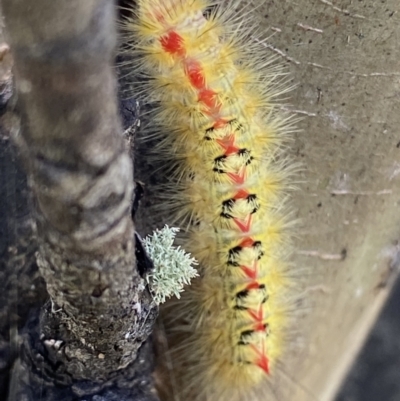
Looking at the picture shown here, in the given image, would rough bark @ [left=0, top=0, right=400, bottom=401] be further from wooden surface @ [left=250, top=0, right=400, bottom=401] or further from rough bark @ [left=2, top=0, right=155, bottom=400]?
rough bark @ [left=2, top=0, right=155, bottom=400]

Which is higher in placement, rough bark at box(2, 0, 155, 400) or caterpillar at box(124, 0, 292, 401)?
rough bark at box(2, 0, 155, 400)

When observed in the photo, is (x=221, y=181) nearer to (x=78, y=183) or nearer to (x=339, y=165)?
(x=339, y=165)

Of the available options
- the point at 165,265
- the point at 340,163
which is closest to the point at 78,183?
the point at 165,265

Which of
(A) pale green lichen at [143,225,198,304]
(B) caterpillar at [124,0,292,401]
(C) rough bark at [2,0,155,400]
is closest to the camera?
(C) rough bark at [2,0,155,400]

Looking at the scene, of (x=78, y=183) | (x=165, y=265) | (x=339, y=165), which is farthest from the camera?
(x=339, y=165)

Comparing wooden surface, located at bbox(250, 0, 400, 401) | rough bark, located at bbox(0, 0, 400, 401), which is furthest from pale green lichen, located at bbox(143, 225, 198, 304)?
wooden surface, located at bbox(250, 0, 400, 401)

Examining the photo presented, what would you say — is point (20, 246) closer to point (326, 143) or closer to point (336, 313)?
point (326, 143)
